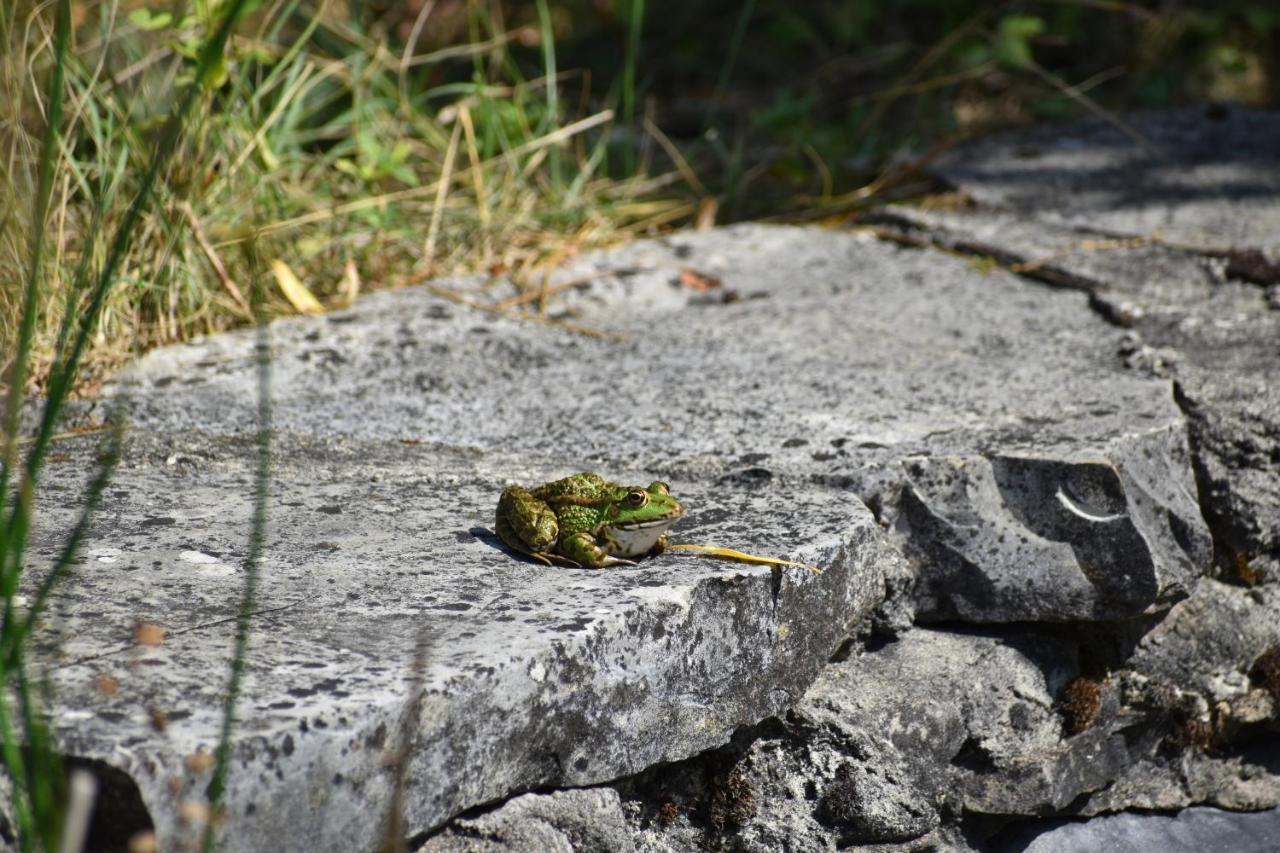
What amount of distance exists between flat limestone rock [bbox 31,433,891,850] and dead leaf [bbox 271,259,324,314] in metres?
0.74

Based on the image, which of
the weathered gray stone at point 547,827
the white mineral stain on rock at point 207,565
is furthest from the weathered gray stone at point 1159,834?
the white mineral stain on rock at point 207,565

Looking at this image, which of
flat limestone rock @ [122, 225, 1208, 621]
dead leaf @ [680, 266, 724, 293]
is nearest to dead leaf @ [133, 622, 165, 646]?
flat limestone rock @ [122, 225, 1208, 621]

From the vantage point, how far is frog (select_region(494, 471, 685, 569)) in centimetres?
173

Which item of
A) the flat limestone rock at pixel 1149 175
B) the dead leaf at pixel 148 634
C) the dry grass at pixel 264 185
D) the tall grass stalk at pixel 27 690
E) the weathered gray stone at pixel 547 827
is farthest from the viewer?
the flat limestone rock at pixel 1149 175

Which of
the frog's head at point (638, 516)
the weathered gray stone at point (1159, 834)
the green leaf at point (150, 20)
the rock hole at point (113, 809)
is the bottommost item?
the weathered gray stone at point (1159, 834)

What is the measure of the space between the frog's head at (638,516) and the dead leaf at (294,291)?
1318 mm

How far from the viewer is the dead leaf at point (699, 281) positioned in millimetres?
3061

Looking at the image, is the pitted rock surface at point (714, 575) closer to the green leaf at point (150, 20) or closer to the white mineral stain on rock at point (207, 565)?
the white mineral stain on rock at point (207, 565)

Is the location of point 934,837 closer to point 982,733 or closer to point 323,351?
point 982,733

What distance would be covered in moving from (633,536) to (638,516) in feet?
0.13

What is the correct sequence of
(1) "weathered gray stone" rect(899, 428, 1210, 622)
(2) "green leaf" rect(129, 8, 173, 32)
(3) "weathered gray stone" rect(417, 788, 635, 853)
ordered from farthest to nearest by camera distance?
(2) "green leaf" rect(129, 8, 173, 32)
(1) "weathered gray stone" rect(899, 428, 1210, 622)
(3) "weathered gray stone" rect(417, 788, 635, 853)

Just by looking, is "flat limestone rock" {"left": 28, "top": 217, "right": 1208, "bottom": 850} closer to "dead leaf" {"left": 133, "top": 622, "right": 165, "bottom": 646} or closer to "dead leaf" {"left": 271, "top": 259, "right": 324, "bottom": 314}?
"dead leaf" {"left": 133, "top": 622, "right": 165, "bottom": 646}

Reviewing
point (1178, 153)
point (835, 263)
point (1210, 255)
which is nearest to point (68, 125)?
point (835, 263)

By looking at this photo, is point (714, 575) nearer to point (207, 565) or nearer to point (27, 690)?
point (207, 565)
